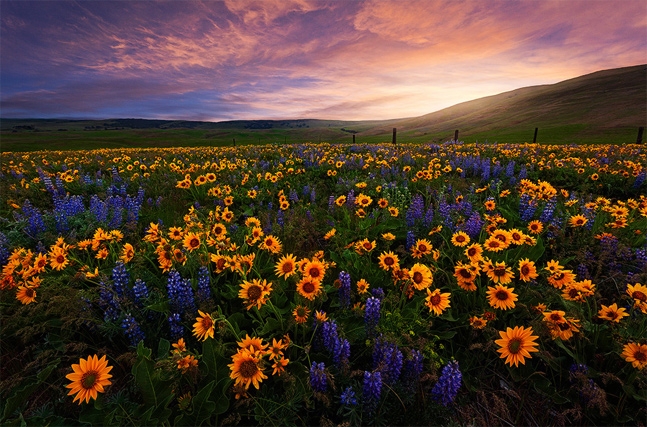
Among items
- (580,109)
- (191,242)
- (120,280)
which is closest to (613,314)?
(191,242)

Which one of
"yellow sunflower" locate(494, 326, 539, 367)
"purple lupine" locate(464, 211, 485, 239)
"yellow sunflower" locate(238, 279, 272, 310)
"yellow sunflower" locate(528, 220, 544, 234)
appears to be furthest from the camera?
"purple lupine" locate(464, 211, 485, 239)

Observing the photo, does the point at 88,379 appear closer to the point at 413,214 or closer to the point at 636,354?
the point at 636,354

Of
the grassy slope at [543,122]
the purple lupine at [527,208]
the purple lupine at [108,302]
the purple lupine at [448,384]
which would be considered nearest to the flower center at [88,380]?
the purple lupine at [108,302]

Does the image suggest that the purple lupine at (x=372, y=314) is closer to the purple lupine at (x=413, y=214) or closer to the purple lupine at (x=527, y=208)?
the purple lupine at (x=413, y=214)

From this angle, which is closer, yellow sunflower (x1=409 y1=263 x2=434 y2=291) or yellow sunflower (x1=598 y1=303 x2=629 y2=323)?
yellow sunflower (x1=598 y1=303 x2=629 y2=323)

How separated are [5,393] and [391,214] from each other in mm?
4955

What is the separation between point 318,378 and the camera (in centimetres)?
223

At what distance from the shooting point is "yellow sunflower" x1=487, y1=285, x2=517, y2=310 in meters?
2.75

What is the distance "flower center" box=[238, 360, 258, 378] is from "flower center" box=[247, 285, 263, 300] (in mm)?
629

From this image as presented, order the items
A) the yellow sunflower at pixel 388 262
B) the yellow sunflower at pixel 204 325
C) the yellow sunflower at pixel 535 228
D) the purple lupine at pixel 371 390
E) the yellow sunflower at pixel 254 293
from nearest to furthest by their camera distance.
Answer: the purple lupine at pixel 371 390
the yellow sunflower at pixel 204 325
the yellow sunflower at pixel 254 293
the yellow sunflower at pixel 388 262
the yellow sunflower at pixel 535 228

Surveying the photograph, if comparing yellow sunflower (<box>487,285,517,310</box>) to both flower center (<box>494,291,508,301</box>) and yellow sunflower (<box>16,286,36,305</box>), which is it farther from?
yellow sunflower (<box>16,286,36,305</box>)

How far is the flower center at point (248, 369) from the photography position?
7.10 ft

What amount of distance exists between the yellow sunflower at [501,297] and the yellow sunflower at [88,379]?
3.23 metres

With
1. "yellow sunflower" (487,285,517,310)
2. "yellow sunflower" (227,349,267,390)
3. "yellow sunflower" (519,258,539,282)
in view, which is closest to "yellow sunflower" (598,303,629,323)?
"yellow sunflower" (519,258,539,282)
